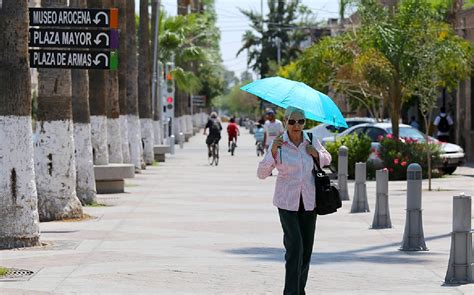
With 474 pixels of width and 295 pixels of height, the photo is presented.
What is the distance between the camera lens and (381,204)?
1802 centimetres

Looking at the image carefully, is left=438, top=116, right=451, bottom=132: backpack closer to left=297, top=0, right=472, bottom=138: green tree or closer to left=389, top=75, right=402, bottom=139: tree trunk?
left=297, top=0, right=472, bottom=138: green tree

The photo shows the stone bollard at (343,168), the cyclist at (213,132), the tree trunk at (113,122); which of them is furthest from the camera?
the cyclist at (213,132)

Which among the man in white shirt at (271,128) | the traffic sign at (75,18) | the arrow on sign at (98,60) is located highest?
the traffic sign at (75,18)

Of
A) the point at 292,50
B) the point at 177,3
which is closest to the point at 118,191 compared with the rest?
the point at 177,3

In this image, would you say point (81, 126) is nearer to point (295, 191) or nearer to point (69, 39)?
point (69, 39)

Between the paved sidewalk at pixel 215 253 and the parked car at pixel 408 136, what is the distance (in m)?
6.64

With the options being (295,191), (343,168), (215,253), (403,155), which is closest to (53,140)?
(215,253)

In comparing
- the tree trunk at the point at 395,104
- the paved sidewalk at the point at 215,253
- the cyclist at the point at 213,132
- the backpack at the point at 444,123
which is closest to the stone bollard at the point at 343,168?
the paved sidewalk at the point at 215,253

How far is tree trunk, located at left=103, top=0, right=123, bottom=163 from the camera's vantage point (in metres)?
28.2

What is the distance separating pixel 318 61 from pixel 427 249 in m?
27.3

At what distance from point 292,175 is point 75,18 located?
23.4 feet

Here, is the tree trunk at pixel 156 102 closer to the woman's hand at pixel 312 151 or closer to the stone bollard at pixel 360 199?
the stone bollard at pixel 360 199

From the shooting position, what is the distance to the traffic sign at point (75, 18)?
1672 cm

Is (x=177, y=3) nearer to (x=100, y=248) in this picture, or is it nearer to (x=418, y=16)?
(x=418, y=16)
